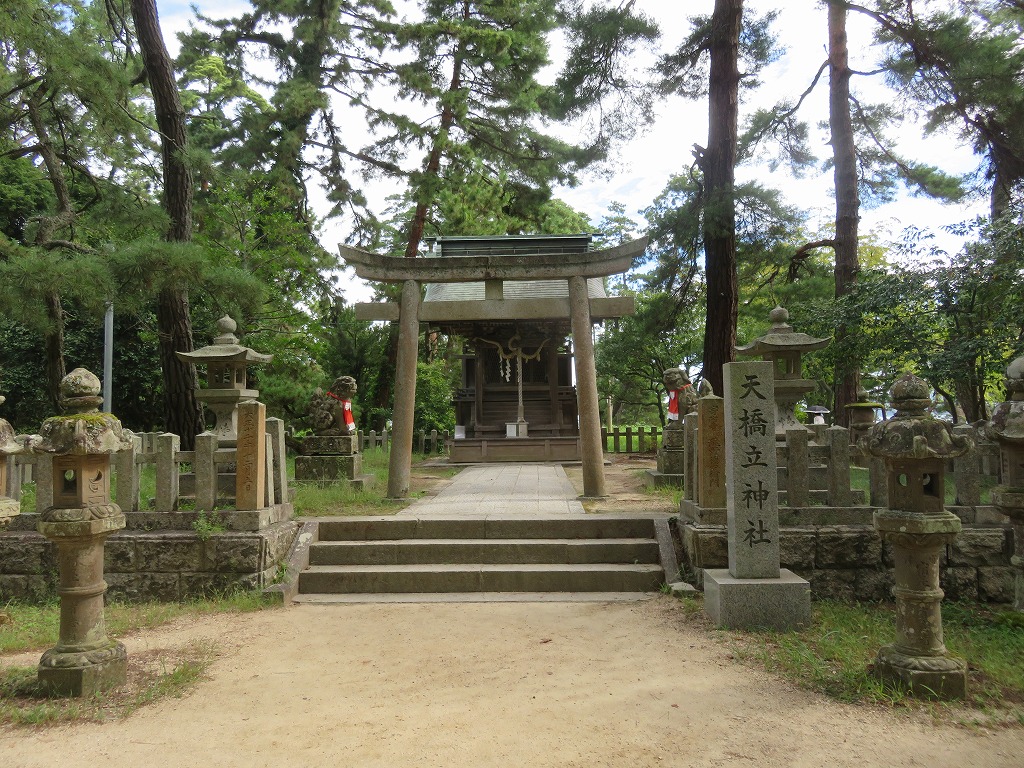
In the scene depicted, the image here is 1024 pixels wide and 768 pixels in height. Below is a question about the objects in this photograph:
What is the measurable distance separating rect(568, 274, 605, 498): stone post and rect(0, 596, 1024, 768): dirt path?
3884mm

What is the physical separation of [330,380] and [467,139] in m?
8.09

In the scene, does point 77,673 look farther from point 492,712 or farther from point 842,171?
point 842,171

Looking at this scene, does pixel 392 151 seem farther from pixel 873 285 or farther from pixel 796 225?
pixel 873 285

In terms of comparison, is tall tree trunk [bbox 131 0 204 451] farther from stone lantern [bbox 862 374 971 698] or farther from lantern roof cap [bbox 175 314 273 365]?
stone lantern [bbox 862 374 971 698]

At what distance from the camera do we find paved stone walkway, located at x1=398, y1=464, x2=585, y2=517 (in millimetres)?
7758

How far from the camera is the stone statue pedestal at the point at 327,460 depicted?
33.2ft

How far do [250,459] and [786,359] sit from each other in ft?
24.2

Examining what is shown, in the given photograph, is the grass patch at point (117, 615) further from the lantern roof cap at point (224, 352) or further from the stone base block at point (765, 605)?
the lantern roof cap at point (224, 352)

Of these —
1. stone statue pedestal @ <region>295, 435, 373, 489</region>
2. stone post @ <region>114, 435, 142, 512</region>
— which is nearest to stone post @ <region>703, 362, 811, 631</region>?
stone post @ <region>114, 435, 142, 512</region>

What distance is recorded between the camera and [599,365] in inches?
901

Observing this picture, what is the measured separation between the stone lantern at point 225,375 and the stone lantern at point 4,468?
504 cm

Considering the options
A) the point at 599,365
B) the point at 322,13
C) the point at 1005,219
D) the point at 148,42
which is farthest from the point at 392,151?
the point at 1005,219

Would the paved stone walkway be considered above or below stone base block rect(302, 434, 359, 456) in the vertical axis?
below

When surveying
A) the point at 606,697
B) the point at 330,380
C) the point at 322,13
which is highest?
the point at 322,13
